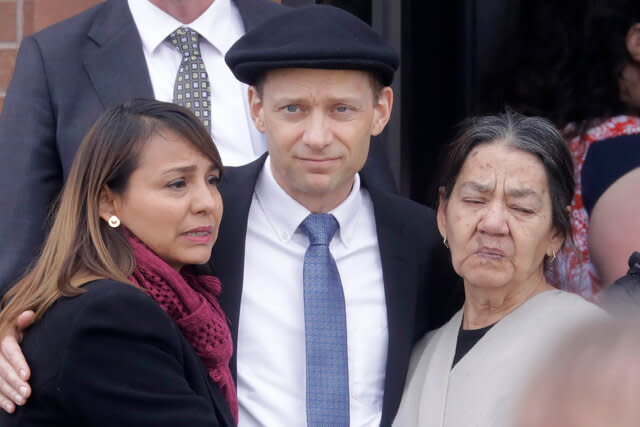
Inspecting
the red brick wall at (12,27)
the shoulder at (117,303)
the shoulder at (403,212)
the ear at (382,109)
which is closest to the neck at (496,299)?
the shoulder at (403,212)

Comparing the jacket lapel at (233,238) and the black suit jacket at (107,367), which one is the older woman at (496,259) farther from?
the black suit jacket at (107,367)

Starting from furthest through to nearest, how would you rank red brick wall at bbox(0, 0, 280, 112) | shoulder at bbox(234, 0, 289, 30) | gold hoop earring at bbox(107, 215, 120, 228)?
red brick wall at bbox(0, 0, 280, 112)
shoulder at bbox(234, 0, 289, 30)
gold hoop earring at bbox(107, 215, 120, 228)

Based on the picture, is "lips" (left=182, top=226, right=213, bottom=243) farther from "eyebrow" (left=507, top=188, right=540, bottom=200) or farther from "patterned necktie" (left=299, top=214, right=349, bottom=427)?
"eyebrow" (left=507, top=188, right=540, bottom=200)

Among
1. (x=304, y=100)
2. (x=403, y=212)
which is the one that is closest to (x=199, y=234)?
(x=304, y=100)

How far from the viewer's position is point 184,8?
2.84 metres

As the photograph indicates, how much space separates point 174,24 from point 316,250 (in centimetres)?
84

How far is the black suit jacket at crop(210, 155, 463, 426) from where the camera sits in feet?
7.86

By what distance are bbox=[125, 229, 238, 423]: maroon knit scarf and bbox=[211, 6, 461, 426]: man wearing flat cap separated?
0.69 feet

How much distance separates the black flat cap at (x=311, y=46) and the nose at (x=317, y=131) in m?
0.13

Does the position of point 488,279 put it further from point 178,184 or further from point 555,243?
point 178,184

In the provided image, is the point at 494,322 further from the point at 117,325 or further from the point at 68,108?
the point at 68,108

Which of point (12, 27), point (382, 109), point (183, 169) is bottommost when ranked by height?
point (183, 169)

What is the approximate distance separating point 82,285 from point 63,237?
0.61 feet

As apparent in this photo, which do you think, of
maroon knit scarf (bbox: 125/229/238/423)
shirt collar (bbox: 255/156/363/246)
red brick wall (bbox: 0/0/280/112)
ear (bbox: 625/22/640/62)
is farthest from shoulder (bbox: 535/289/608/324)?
red brick wall (bbox: 0/0/280/112)
